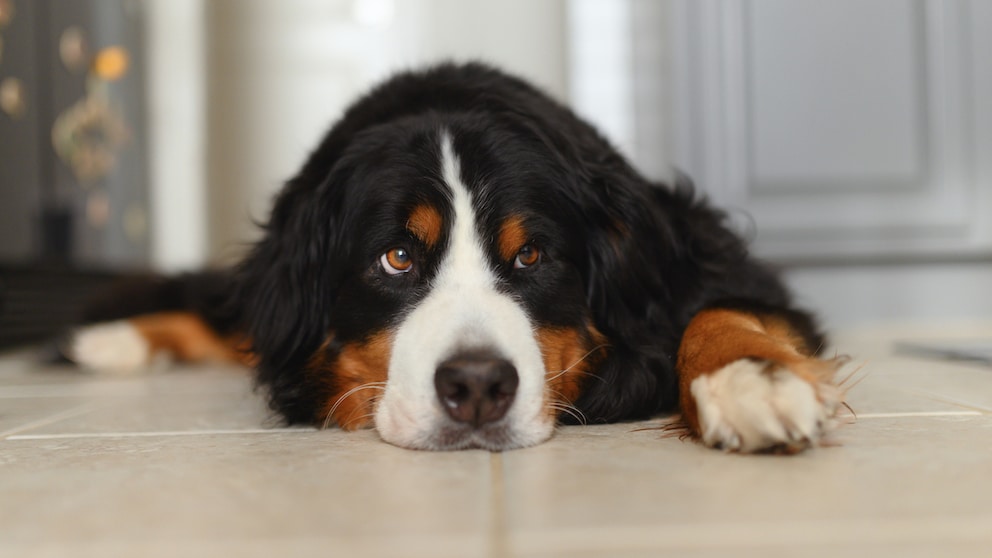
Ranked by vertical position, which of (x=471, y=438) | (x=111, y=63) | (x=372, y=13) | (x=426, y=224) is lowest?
(x=471, y=438)

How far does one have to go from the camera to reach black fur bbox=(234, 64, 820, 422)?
1.76 meters

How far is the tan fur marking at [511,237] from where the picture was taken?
1713mm

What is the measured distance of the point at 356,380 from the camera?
5.86ft

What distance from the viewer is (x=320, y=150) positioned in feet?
6.94

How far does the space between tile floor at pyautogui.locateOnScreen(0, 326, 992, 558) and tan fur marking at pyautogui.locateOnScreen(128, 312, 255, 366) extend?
4.13ft

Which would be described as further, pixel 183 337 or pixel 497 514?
pixel 183 337

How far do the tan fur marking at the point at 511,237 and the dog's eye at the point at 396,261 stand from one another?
0.18 meters

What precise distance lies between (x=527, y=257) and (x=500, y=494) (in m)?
0.70

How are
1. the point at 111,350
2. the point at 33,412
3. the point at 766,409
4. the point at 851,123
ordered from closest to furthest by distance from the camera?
the point at 766,409
the point at 33,412
the point at 111,350
the point at 851,123

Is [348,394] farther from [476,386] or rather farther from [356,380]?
[476,386]

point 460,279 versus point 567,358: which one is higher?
point 460,279

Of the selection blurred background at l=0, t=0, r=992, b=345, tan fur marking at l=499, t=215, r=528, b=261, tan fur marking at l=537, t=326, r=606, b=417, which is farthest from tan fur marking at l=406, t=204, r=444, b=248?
blurred background at l=0, t=0, r=992, b=345

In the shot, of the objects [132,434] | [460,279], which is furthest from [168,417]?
[460,279]

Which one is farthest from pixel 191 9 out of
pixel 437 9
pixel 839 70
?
pixel 839 70
